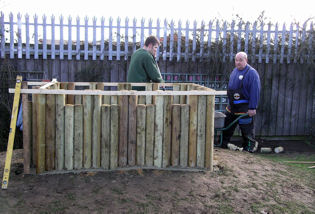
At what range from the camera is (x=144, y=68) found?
6.09 m

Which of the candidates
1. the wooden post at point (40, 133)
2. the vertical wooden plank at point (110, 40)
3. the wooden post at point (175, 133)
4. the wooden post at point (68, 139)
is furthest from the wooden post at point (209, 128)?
the vertical wooden plank at point (110, 40)

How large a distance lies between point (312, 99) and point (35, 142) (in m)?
8.62

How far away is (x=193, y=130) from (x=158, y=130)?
46cm

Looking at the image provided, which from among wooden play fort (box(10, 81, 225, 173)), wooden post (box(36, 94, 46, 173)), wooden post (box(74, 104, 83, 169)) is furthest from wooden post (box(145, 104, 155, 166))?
wooden post (box(36, 94, 46, 173))

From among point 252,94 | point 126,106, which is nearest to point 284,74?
point 252,94

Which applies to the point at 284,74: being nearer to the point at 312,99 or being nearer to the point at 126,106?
the point at 312,99

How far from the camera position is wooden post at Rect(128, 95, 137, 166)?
4.64 meters

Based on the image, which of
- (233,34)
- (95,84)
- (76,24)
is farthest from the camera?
(233,34)

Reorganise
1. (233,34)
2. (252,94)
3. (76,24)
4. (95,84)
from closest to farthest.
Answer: (95,84) < (252,94) < (76,24) < (233,34)

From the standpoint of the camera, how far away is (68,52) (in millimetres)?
9484

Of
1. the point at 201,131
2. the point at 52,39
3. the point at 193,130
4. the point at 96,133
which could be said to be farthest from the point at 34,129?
the point at 52,39

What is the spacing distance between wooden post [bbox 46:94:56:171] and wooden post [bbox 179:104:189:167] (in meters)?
1.58

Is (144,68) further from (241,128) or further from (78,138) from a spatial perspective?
(241,128)

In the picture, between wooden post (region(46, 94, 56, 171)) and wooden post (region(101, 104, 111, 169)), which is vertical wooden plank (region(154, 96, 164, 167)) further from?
wooden post (region(46, 94, 56, 171))
